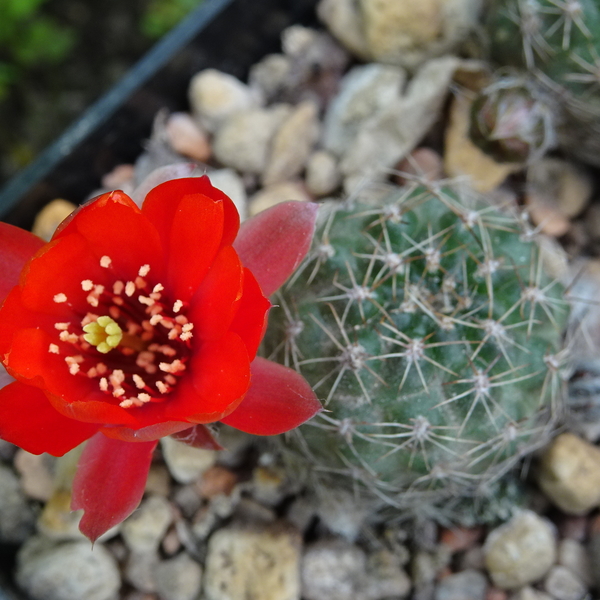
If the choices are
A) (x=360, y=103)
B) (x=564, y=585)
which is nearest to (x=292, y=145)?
(x=360, y=103)

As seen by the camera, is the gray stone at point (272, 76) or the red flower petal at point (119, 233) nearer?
the red flower petal at point (119, 233)

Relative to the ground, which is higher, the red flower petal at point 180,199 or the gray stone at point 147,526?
the red flower petal at point 180,199

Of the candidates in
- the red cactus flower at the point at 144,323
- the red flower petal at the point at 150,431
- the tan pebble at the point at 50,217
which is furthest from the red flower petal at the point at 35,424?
the tan pebble at the point at 50,217

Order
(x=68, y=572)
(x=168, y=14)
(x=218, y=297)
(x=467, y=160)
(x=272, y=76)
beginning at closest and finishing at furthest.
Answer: (x=218, y=297) → (x=68, y=572) → (x=467, y=160) → (x=272, y=76) → (x=168, y=14)

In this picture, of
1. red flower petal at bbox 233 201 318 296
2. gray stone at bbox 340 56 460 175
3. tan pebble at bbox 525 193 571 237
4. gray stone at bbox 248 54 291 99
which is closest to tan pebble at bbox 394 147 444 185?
gray stone at bbox 340 56 460 175

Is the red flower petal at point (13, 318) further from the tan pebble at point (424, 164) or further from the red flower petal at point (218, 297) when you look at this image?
the tan pebble at point (424, 164)

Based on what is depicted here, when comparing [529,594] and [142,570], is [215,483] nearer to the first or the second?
[142,570]
